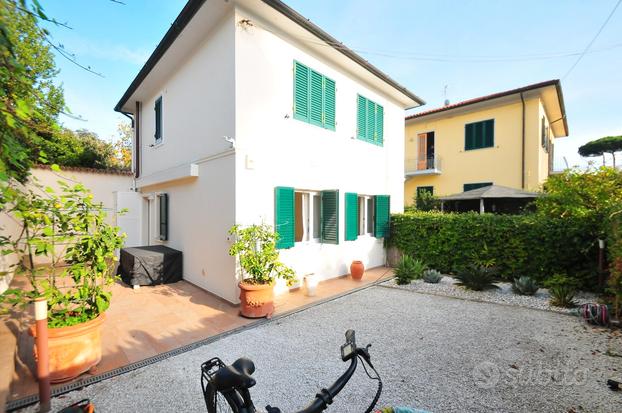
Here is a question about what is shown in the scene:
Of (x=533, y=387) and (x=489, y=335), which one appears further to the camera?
(x=489, y=335)

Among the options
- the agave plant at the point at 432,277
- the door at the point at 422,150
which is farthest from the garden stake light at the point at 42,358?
the door at the point at 422,150

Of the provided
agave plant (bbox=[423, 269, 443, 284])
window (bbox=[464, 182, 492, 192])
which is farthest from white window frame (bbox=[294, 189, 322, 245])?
window (bbox=[464, 182, 492, 192])

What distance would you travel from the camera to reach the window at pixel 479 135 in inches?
583

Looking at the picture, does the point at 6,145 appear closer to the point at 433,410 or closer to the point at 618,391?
the point at 433,410

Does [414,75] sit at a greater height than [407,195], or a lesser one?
greater

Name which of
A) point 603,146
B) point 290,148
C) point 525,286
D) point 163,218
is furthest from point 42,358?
point 603,146

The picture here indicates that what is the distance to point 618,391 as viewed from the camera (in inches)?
117

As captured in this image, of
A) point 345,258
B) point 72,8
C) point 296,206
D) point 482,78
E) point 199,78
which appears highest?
point 482,78

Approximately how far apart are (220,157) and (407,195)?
14.5 m

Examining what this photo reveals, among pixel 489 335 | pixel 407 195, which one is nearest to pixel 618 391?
pixel 489 335

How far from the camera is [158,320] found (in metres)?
5.04

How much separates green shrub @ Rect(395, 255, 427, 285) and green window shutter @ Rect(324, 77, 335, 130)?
4.23m

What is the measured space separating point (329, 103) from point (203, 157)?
3536 mm

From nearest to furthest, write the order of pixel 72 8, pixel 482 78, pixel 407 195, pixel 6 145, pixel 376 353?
1. pixel 6 145
2. pixel 72 8
3. pixel 376 353
4. pixel 482 78
5. pixel 407 195
